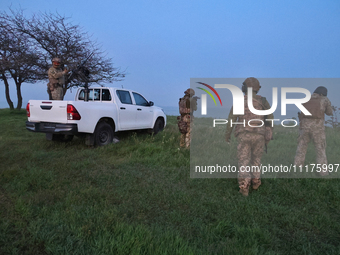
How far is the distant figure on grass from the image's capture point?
8297 millimetres

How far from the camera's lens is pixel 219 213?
4.11 metres

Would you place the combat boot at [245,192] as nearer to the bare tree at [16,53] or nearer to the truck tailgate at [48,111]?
the truck tailgate at [48,111]

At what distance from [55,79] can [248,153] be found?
734cm

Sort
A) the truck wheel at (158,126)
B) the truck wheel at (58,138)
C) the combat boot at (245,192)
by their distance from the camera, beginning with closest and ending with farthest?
the combat boot at (245,192)
the truck wheel at (58,138)
the truck wheel at (158,126)

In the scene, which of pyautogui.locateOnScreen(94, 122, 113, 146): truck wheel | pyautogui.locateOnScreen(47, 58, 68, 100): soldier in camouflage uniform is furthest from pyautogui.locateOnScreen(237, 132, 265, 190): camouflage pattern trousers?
pyautogui.locateOnScreen(47, 58, 68, 100): soldier in camouflage uniform

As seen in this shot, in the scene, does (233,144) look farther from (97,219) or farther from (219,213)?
(97,219)

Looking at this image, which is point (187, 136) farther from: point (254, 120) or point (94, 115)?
point (254, 120)

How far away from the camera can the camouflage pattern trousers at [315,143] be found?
5.80 m

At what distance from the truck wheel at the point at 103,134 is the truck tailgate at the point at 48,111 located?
118 centimetres

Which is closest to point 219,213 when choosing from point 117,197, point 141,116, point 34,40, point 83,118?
point 117,197

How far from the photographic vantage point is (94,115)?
28.1 feet

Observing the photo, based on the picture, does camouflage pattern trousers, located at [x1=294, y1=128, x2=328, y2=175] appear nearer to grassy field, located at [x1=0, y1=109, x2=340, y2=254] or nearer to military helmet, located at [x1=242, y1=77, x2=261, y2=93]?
grassy field, located at [x1=0, y1=109, x2=340, y2=254]

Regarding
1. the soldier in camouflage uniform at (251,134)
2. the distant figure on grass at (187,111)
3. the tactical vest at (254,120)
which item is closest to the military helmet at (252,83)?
the soldier in camouflage uniform at (251,134)

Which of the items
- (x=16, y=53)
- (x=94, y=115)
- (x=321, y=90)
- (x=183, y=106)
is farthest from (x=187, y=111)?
(x=16, y=53)
